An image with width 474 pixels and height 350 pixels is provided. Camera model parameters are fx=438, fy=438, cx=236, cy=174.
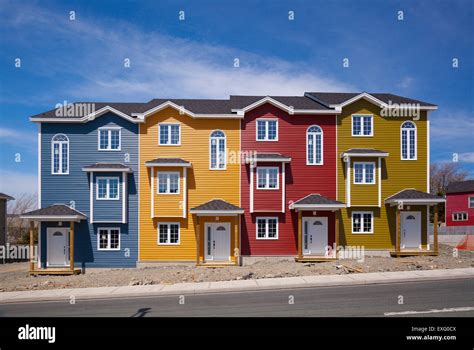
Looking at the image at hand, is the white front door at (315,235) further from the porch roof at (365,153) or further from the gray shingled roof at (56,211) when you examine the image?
the gray shingled roof at (56,211)

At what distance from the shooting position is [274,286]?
1714cm

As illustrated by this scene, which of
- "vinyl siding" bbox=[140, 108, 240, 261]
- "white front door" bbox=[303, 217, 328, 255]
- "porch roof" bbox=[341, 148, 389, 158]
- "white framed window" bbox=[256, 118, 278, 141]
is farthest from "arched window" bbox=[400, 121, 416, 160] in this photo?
"vinyl siding" bbox=[140, 108, 240, 261]

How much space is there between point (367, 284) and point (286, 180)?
1045 centimetres

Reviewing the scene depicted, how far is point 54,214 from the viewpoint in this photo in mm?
24781

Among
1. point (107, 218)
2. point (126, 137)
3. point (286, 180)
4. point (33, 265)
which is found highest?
point (126, 137)

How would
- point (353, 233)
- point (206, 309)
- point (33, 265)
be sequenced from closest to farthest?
point (206, 309)
point (33, 265)
point (353, 233)

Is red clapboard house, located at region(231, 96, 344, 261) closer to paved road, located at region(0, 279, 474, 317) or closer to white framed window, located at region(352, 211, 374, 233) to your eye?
white framed window, located at region(352, 211, 374, 233)

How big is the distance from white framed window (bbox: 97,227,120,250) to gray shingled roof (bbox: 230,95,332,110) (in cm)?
1038

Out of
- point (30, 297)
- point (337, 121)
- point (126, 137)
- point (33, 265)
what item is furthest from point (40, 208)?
point (337, 121)

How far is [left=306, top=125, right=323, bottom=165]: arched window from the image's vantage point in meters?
26.9

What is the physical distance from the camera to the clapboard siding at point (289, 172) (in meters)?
26.3

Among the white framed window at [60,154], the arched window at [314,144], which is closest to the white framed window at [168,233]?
the white framed window at [60,154]

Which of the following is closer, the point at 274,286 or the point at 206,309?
the point at 206,309

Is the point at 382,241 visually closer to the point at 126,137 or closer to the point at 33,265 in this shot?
the point at 126,137
